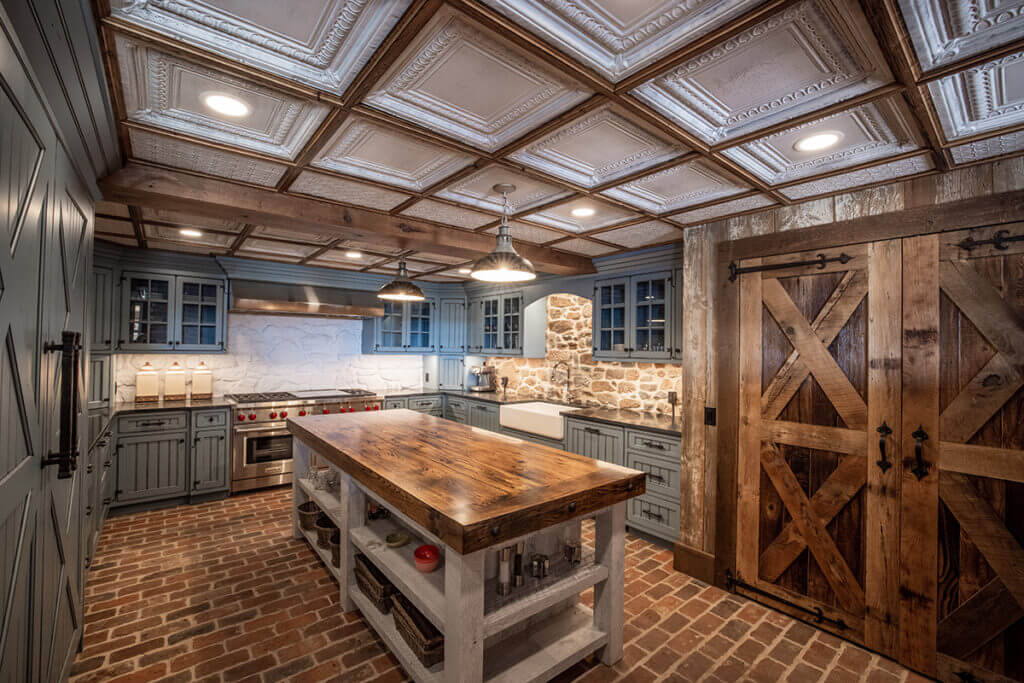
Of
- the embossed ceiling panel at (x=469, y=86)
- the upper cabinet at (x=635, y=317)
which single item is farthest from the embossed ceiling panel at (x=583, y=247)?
the embossed ceiling panel at (x=469, y=86)

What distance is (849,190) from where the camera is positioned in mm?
2633

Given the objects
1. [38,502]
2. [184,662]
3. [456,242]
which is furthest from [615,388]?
[38,502]

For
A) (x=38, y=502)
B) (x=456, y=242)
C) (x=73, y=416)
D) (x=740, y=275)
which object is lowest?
(x=38, y=502)

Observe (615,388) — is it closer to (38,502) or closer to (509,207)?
(509,207)

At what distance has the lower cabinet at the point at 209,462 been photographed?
4.59m

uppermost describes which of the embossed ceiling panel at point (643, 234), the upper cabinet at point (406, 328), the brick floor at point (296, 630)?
the embossed ceiling panel at point (643, 234)

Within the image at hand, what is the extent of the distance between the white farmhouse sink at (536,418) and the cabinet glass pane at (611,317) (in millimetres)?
877

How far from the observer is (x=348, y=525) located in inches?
110

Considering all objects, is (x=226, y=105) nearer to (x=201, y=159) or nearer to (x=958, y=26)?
(x=201, y=159)

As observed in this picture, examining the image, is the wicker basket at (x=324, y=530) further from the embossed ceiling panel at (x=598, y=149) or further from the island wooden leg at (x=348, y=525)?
the embossed ceiling panel at (x=598, y=149)

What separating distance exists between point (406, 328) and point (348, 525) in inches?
161

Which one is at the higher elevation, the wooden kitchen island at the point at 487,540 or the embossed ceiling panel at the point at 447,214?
the embossed ceiling panel at the point at 447,214

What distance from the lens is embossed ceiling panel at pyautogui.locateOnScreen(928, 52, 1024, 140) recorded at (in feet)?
5.06

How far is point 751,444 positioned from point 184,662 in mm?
3521
